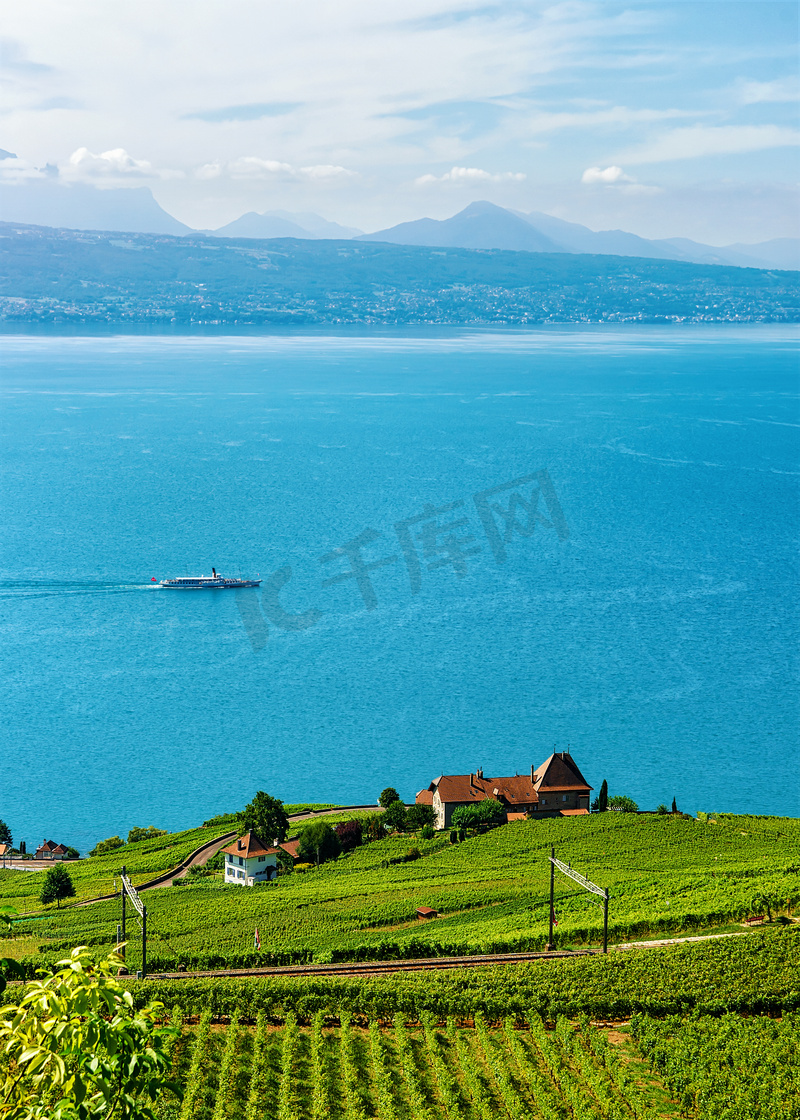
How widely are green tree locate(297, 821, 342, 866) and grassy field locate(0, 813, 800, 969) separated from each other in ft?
2.91

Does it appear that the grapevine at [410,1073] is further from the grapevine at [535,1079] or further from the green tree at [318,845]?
the green tree at [318,845]

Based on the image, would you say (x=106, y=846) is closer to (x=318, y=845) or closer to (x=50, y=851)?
(x=50, y=851)

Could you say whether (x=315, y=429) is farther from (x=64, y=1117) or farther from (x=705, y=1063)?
(x=64, y=1117)

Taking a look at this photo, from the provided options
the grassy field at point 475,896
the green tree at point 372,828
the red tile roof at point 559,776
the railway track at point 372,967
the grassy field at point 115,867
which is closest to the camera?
the railway track at point 372,967

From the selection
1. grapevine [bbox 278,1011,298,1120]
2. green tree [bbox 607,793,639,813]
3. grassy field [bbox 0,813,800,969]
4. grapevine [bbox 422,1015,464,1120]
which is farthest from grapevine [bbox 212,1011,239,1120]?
green tree [bbox 607,793,639,813]

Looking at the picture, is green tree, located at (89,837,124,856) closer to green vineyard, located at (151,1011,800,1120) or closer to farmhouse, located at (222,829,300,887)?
farmhouse, located at (222,829,300,887)

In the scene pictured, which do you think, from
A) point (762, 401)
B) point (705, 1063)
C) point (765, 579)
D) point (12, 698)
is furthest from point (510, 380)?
point (705, 1063)

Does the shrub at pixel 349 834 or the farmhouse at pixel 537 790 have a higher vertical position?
the farmhouse at pixel 537 790

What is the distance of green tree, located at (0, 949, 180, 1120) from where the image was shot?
20.8ft

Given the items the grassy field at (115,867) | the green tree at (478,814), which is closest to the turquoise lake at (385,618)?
the grassy field at (115,867)


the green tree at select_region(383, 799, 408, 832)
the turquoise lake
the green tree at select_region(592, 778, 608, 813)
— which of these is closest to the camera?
the green tree at select_region(383, 799, 408, 832)

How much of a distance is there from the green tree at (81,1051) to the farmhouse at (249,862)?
37259 millimetres

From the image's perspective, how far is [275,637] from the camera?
236ft

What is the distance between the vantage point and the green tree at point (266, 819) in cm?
4406
